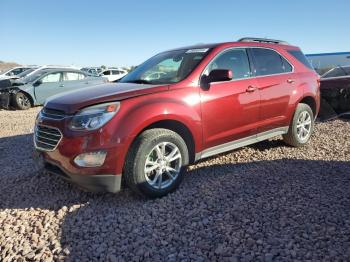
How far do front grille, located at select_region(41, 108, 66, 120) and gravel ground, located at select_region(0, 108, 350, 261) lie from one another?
0.98 meters

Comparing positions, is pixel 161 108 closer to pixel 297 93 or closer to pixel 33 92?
pixel 297 93

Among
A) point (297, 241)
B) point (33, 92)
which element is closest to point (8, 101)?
point (33, 92)

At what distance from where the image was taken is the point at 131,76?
17.5 feet

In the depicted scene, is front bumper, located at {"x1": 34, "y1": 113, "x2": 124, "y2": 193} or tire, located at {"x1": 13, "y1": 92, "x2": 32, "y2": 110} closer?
front bumper, located at {"x1": 34, "y1": 113, "x2": 124, "y2": 193}

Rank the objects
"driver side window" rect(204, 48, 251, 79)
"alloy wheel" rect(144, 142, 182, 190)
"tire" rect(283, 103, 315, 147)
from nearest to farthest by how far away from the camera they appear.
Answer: "alloy wheel" rect(144, 142, 182, 190) < "driver side window" rect(204, 48, 251, 79) < "tire" rect(283, 103, 315, 147)

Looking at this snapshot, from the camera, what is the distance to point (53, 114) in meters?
4.11

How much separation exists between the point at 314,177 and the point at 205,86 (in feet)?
6.18

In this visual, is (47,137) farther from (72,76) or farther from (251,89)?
(72,76)

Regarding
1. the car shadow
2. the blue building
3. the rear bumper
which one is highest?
the blue building

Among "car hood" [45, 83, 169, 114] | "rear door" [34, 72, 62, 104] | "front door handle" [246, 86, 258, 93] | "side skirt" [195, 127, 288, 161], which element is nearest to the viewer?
"car hood" [45, 83, 169, 114]

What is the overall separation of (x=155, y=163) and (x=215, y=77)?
136 cm

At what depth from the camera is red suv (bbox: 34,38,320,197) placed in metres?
3.80

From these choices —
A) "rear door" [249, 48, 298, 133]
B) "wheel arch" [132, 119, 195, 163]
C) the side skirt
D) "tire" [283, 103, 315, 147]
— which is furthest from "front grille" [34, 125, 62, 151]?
"tire" [283, 103, 315, 147]

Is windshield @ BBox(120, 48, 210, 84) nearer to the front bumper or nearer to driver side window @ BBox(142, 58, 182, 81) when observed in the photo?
driver side window @ BBox(142, 58, 182, 81)
